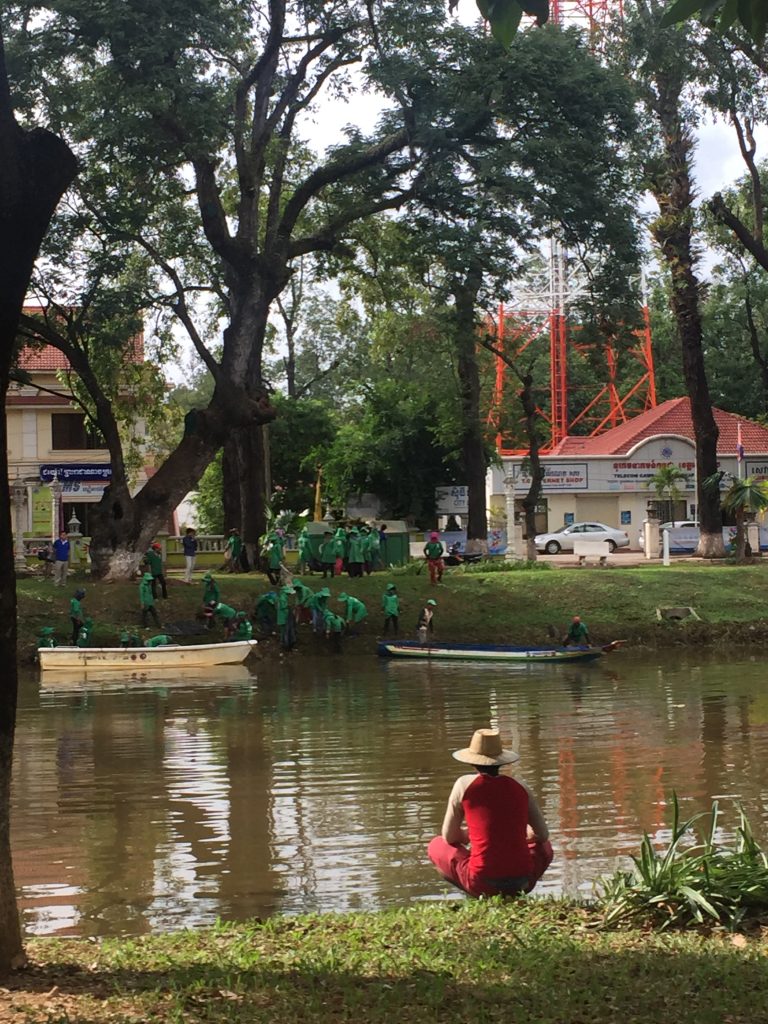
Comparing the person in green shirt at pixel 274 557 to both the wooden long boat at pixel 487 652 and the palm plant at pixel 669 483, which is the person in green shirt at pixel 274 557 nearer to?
the wooden long boat at pixel 487 652

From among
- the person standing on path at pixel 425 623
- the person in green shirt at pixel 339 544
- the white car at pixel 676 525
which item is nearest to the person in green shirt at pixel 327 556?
the person in green shirt at pixel 339 544

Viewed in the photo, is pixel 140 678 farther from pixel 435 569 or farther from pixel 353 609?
pixel 435 569

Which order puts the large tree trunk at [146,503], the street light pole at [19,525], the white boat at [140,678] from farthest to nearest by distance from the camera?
the street light pole at [19,525], the large tree trunk at [146,503], the white boat at [140,678]

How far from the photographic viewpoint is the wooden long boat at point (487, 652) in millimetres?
27094

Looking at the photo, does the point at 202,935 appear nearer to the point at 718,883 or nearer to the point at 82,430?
the point at 718,883

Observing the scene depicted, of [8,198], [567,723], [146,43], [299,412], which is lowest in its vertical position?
[567,723]

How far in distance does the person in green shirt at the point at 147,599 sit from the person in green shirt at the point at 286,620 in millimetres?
2771

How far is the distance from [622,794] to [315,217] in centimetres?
2528

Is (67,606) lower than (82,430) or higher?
lower

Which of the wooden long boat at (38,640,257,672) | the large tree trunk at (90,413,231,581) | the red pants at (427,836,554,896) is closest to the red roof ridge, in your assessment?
the large tree trunk at (90,413,231,581)

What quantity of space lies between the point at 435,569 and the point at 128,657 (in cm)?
919

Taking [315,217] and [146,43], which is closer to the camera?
Answer: [146,43]

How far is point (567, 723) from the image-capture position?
63.7 ft

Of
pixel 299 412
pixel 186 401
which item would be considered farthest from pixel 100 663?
pixel 186 401
